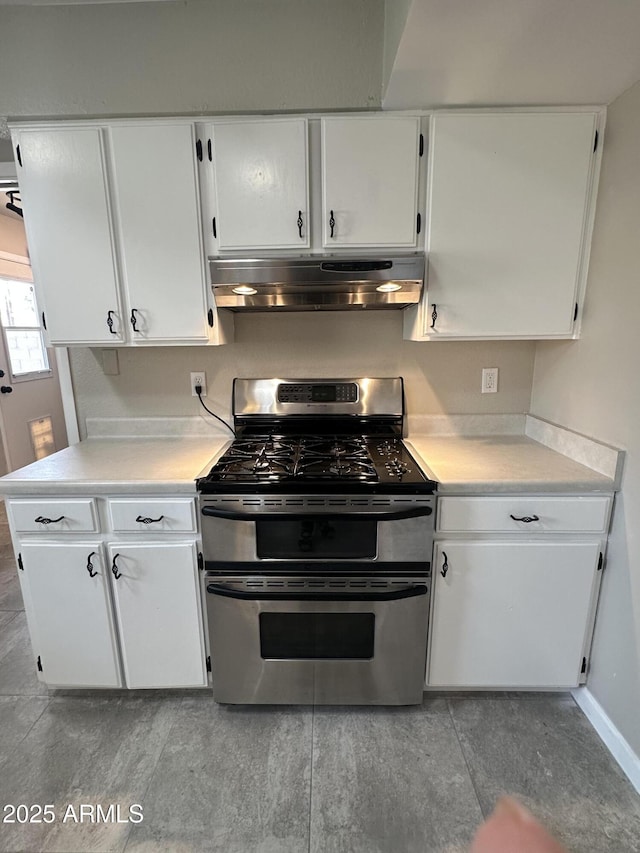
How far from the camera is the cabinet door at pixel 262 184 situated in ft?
5.06

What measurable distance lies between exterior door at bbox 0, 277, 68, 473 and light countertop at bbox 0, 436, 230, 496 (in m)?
2.36

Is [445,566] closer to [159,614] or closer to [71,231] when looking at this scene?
[159,614]

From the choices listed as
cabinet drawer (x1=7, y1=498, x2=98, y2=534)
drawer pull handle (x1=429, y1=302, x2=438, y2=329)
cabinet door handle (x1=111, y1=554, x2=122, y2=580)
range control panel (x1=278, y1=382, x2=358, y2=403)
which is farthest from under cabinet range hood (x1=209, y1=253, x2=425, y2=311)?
cabinet door handle (x1=111, y1=554, x2=122, y2=580)

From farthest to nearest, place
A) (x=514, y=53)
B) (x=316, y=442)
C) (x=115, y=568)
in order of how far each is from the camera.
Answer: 1. (x=316, y=442)
2. (x=115, y=568)
3. (x=514, y=53)

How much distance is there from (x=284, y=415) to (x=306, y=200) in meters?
0.92

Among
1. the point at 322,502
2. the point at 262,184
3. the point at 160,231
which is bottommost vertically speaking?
the point at 322,502

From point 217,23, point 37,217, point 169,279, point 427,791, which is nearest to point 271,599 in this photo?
point 427,791

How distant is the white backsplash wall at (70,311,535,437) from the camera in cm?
200

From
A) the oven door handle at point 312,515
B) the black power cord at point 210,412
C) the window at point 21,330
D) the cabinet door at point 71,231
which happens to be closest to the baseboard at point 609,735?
the oven door handle at point 312,515

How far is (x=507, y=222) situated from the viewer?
160 cm

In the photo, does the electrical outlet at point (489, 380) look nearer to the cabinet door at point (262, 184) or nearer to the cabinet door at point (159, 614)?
the cabinet door at point (262, 184)

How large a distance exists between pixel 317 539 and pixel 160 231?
1.34 m

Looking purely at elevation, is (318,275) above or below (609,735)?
above

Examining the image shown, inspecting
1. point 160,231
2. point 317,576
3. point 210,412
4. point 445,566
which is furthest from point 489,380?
point 160,231
